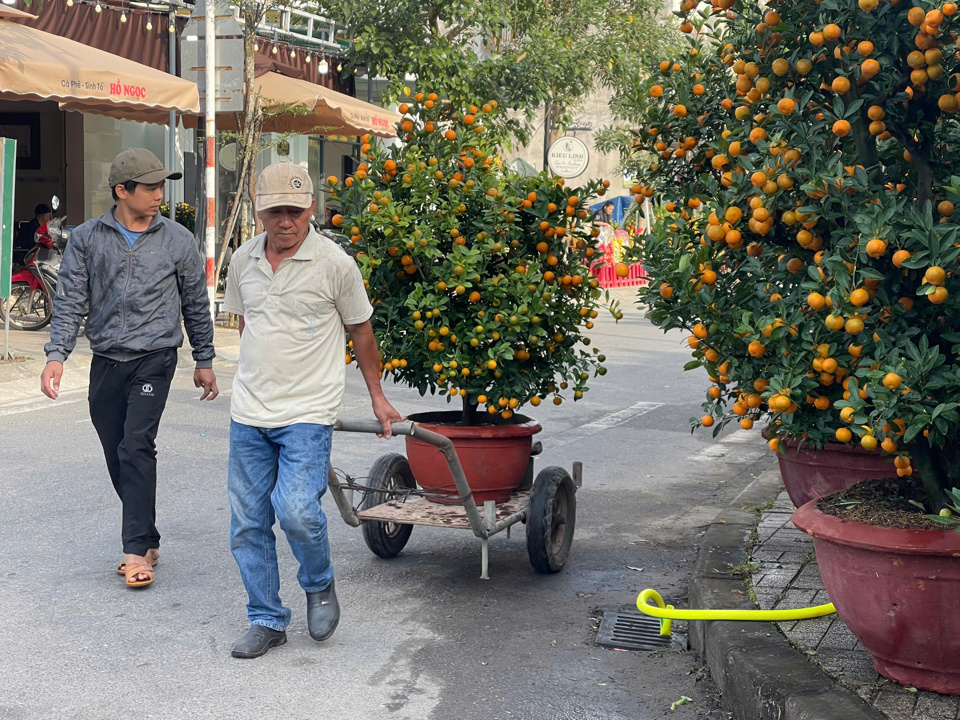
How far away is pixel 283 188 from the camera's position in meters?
4.23

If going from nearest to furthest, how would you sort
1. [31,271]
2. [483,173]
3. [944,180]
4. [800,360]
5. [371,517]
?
[800,360] → [944,180] → [371,517] → [483,173] → [31,271]

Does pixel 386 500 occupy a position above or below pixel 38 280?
below

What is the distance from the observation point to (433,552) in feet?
19.2

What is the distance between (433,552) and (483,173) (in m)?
1.86

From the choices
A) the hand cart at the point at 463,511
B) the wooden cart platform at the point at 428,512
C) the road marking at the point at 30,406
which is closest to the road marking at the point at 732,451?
the hand cart at the point at 463,511

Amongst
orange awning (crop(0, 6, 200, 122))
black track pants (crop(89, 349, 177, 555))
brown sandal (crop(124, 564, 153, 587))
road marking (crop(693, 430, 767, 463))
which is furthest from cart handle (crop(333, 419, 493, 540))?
orange awning (crop(0, 6, 200, 122))

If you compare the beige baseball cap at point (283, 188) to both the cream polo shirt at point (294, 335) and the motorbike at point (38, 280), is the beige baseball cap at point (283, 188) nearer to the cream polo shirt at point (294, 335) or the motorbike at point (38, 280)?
the cream polo shirt at point (294, 335)

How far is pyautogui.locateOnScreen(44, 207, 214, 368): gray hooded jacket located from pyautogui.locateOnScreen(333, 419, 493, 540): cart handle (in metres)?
1.22

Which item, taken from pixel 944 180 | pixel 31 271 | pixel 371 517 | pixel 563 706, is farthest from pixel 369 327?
pixel 31 271

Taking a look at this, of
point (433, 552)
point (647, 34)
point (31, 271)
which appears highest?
point (647, 34)

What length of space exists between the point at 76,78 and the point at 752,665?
406 inches

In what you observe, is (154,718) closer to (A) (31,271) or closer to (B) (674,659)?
(B) (674,659)

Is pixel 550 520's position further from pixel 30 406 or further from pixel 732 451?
pixel 30 406

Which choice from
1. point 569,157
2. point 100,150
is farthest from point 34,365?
point 569,157
